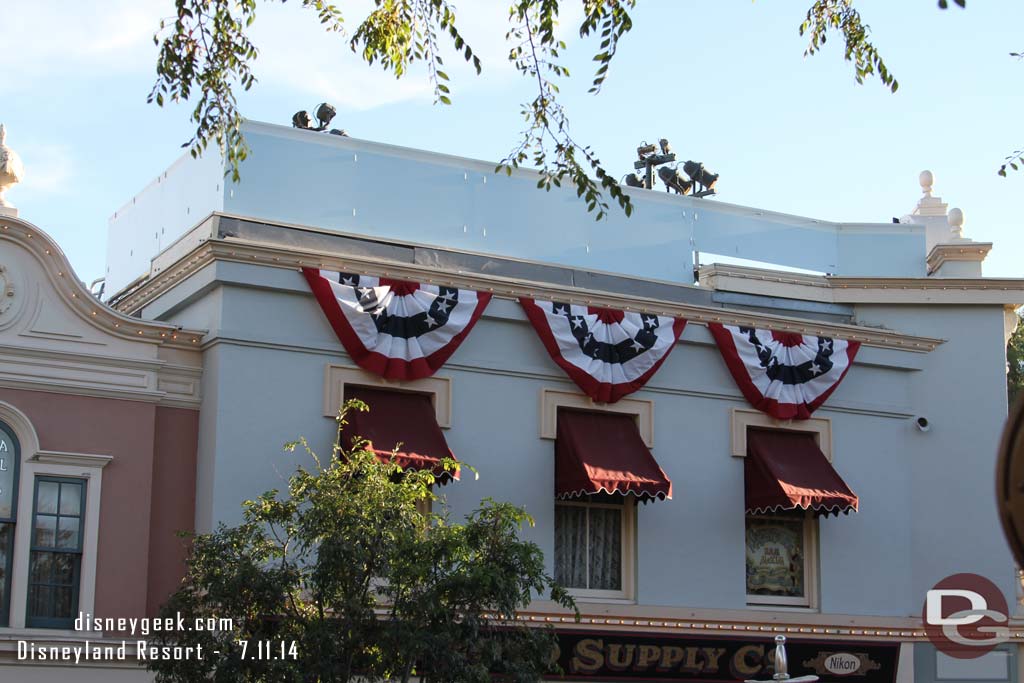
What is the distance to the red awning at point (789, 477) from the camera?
18.3 metres

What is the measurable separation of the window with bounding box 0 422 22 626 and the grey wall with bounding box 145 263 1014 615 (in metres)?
2.04

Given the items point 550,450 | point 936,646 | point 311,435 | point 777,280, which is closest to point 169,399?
point 311,435

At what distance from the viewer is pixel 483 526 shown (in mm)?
13156

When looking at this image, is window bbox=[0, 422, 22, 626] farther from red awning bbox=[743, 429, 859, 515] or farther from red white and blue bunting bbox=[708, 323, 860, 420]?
red awning bbox=[743, 429, 859, 515]

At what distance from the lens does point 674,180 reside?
22.0 meters

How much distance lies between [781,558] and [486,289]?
5714 millimetres

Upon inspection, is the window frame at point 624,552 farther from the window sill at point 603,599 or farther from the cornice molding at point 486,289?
the cornice molding at point 486,289

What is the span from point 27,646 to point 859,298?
12590mm

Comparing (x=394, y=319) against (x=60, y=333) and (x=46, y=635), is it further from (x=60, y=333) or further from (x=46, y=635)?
(x=46, y=635)

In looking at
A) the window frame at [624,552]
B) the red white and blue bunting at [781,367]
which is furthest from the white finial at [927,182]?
the window frame at [624,552]

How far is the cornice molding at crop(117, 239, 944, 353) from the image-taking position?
16.2m

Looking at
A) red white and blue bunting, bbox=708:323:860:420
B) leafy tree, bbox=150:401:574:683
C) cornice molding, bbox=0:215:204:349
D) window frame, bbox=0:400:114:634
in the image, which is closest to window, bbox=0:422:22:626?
window frame, bbox=0:400:114:634

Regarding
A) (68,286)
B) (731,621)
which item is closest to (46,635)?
(68,286)

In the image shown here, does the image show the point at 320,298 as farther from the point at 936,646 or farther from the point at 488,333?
the point at 936,646
